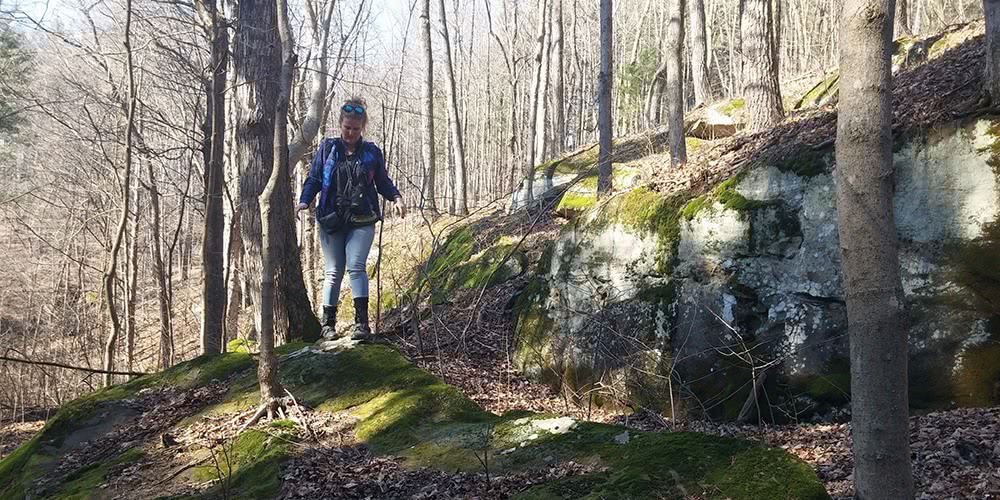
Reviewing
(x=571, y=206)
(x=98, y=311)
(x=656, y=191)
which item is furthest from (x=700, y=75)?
(x=98, y=311)

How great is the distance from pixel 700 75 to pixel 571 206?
6.34 metres

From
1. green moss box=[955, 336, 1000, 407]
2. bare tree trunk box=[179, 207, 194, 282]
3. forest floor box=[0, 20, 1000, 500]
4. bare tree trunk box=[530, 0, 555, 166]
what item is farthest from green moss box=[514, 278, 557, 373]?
bare tree trunk box=[179, 207, 194, 282]

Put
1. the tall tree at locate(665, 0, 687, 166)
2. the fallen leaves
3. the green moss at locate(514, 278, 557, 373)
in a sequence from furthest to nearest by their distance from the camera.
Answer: the tall tree at locate(665, 0, 687, 166) < the green moss at locate(514, 278, 557, 373) < the fallen leaves

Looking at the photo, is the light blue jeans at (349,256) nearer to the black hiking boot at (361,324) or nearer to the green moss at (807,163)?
the black hiking boot at (361,324)

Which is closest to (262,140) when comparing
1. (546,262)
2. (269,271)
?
(269,271)

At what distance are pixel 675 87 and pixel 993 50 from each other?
4.42 meters

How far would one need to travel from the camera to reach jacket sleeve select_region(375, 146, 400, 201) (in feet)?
19.0

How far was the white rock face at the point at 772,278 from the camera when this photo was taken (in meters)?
4.75

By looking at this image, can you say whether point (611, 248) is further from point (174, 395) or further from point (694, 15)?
point (694, 15)

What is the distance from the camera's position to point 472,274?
10.1m

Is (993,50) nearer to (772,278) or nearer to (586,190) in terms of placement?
(772,278)

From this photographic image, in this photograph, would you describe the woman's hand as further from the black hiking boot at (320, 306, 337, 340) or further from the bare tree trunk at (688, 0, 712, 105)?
the bare tree trunk at (688, 0, 712, 105)

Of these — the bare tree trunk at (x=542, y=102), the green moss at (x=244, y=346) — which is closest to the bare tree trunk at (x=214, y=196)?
the green moss at (x=244, y=346)

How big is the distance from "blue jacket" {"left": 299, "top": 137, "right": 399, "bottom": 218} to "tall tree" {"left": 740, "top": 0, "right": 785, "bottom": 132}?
5222 millimetres
